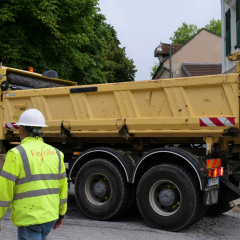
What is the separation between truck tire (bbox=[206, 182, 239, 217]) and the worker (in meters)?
4.05

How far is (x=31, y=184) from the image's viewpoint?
3.06 m

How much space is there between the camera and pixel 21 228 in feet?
9.81

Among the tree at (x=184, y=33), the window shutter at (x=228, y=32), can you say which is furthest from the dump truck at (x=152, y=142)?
the tree at (x=184, y=33)

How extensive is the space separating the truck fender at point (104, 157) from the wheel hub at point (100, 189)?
46 cm

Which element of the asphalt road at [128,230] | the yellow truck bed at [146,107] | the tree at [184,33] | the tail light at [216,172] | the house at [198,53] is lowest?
the asphalt road at [128,230]

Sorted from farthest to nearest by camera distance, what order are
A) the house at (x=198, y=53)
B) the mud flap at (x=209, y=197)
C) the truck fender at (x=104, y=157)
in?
the house at (x=198, y=53) → the truck fender at (x=104, y=157) → the mud flap at (x=209, y=197)

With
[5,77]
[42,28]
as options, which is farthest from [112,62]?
[5,77]

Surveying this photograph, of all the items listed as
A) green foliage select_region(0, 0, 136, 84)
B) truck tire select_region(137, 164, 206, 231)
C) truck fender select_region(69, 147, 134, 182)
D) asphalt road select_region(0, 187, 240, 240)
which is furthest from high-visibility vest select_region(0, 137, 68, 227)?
green foliage select_region(0, 0, 136, 84)

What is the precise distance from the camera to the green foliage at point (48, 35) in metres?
12.9

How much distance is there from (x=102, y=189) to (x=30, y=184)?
3.49 m

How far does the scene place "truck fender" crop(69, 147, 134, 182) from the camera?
626 centimetres

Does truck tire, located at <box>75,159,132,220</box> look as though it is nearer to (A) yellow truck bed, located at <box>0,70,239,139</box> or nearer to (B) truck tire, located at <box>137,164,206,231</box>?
(B) truck tire, located at <box>137,164,206,231</box>

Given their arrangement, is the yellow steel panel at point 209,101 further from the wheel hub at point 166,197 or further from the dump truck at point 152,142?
the wheel hub at point 166,197

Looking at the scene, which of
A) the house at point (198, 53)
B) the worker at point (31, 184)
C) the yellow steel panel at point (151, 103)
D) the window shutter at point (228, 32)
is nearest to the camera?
the worker at point (31, 184)
